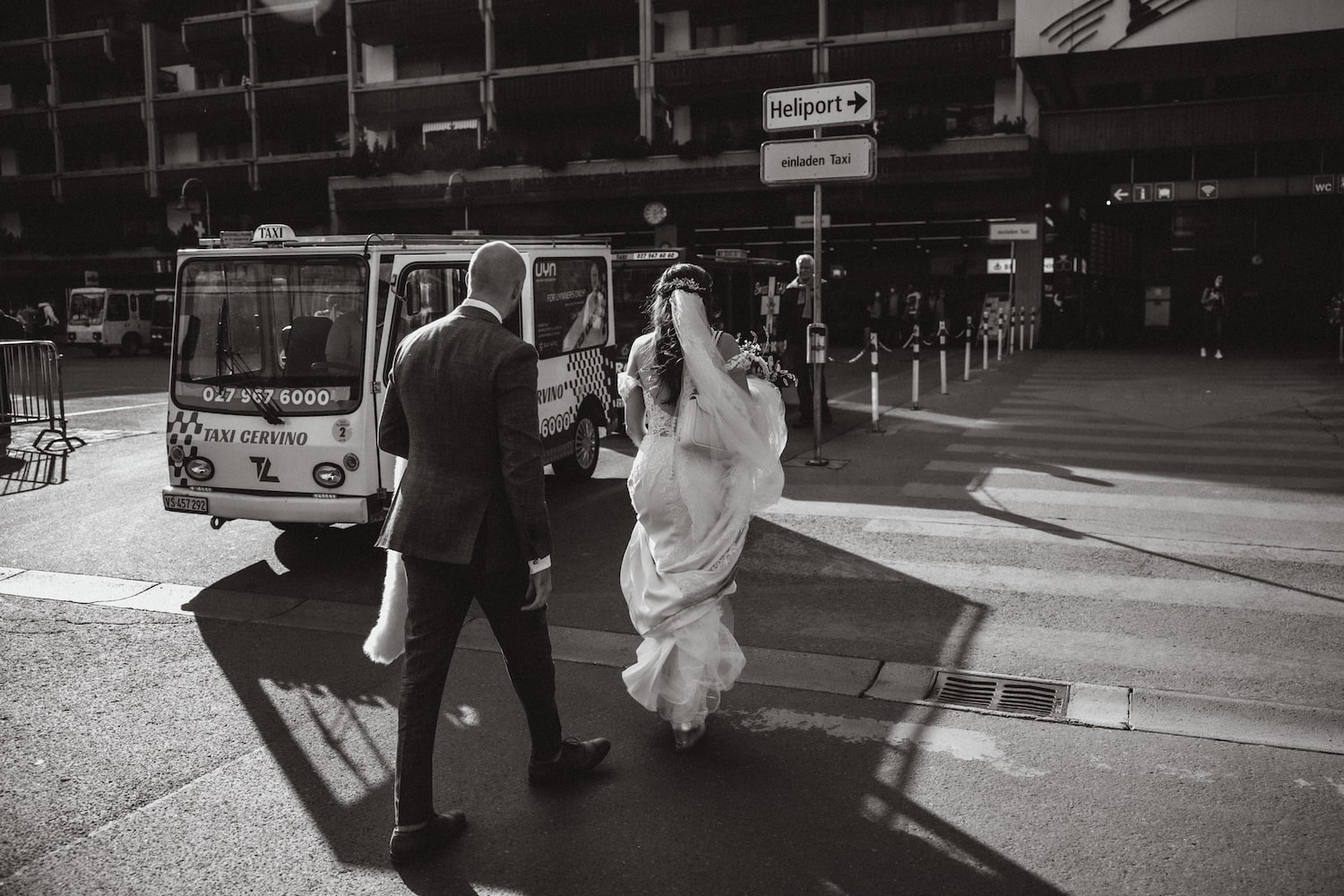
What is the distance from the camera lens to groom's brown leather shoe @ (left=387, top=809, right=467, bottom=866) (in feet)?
12.2

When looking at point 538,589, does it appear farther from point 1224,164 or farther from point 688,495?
point 1224,164

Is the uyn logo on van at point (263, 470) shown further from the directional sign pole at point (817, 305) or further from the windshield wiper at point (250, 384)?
the directional sign pole at point (817, 305)

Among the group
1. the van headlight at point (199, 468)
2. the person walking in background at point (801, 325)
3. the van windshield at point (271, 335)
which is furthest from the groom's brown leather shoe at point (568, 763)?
the person walking in background at point (801, 325)

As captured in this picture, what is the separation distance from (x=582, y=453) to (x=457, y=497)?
22.7 feet

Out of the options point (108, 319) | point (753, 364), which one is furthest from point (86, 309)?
point (753, 364)

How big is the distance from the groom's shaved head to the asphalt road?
6.04 feet

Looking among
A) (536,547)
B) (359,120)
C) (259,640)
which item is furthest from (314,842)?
(359,120)

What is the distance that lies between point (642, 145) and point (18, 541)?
96.3 feet

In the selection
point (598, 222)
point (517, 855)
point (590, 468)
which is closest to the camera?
point (517, 855)

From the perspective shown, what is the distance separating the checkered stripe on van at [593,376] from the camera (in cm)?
1032

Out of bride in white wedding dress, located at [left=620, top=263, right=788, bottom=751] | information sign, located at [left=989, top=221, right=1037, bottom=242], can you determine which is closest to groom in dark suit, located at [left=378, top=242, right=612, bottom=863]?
bride in white wedding dress, located at [left=620, top=263, right=788, bottom=751]

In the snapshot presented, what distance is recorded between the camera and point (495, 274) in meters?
3.87

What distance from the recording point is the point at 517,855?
3.77m

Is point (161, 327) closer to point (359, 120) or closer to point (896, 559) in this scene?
point (359, 120)
